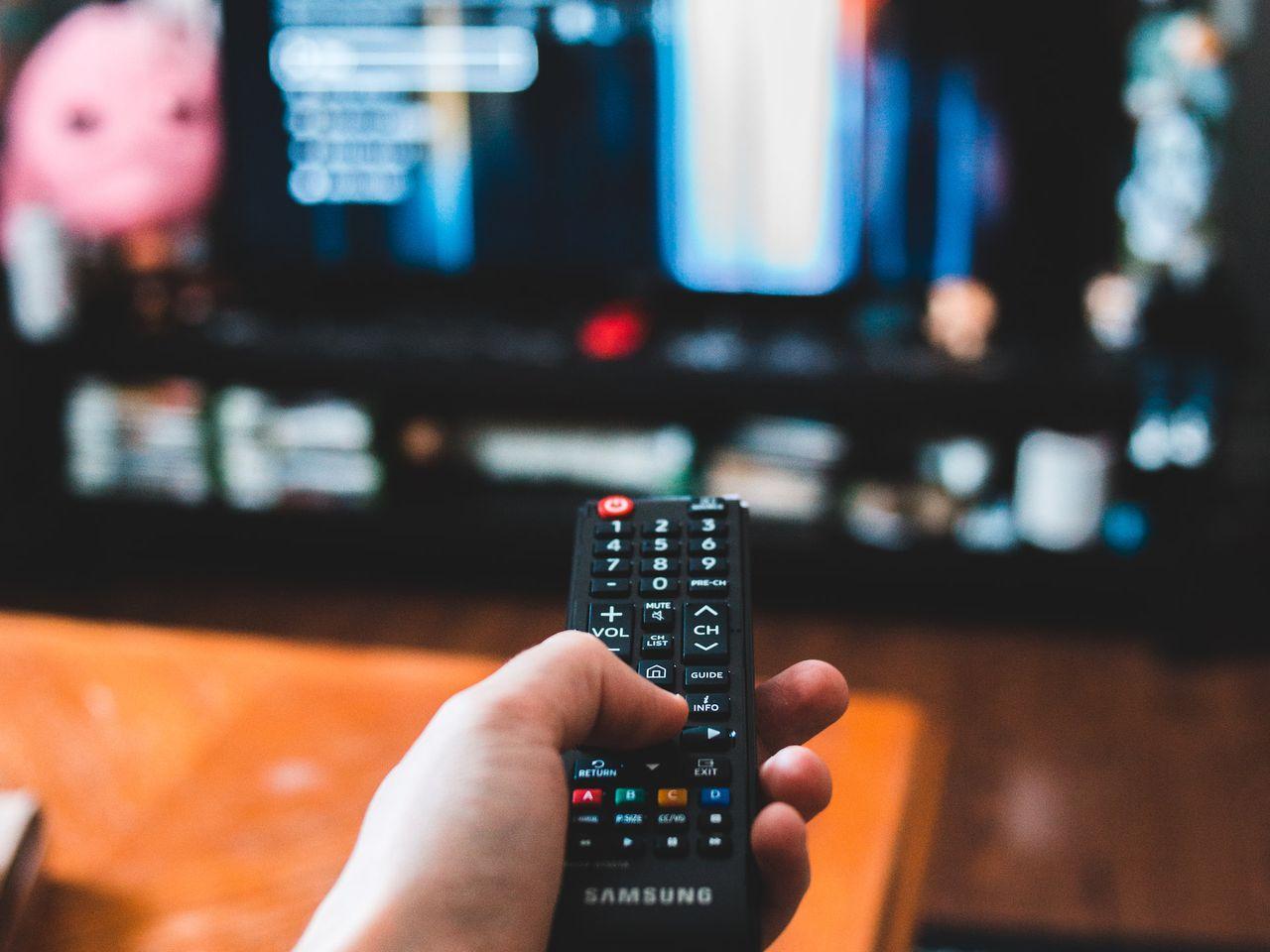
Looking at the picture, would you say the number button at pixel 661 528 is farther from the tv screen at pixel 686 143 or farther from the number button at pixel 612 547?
the tv screen at pixel 686 143

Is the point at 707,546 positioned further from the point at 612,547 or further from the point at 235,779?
the point at 235,779

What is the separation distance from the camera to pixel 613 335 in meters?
1.90

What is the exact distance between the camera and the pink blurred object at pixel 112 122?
6.77 ft

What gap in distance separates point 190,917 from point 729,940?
0.29 meters

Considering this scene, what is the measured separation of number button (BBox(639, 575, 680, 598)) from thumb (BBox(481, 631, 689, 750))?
0.22 feet

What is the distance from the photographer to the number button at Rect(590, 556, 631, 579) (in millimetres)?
615

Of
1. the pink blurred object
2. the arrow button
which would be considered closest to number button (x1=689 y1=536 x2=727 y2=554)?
the arrow button

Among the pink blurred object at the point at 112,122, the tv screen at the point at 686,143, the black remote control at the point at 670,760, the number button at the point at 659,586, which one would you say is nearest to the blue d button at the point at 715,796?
the black remote control at the point at 670,760

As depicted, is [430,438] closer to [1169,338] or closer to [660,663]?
[1169,338]

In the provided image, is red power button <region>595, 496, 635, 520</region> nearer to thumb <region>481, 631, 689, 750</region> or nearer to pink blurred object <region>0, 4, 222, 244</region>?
thumb <region>481, 631, 689, 750</region>

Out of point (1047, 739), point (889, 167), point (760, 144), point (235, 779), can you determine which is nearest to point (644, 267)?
point (760, 144)

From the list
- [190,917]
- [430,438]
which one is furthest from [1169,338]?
[190,917]

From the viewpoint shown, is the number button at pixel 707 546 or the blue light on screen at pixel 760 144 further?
the blue light on screen at pixel 760 144

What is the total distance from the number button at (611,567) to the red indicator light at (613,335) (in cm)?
124
